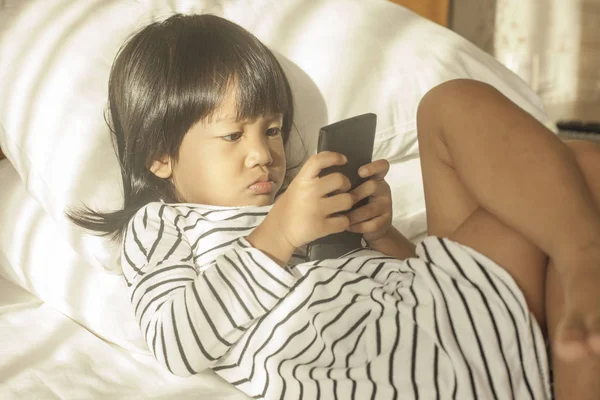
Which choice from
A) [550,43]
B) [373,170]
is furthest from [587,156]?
[550,43]

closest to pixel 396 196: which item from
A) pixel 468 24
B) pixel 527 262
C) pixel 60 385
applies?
pixel 527 262

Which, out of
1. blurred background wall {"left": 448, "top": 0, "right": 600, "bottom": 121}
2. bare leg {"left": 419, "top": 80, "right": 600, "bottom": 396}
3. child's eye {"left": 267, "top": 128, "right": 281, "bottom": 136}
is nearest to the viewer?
bare leg {"left": 419, "top": 80, "right": 600, "bottom": 396}

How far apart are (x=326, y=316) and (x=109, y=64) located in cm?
41

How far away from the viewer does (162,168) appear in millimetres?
703

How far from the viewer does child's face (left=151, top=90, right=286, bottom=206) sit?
25.9 inches

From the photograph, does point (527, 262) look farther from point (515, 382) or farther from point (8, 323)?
point (8, 323)

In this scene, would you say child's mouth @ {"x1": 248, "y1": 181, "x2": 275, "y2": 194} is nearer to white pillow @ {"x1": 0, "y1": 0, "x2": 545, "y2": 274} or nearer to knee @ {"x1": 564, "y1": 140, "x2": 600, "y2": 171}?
white pillow @ {"x1": 0, "y1": 0, "x2": 545, "y2": 274}

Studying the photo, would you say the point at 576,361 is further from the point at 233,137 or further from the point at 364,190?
the point at 233,137

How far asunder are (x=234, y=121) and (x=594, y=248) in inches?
14.1

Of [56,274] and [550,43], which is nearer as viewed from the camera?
[56,274]

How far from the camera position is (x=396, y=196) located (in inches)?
32.5

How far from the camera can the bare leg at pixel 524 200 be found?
452mm

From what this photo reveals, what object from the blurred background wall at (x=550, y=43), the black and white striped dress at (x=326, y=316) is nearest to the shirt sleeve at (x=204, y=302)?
the black and white striped dress at (x=326, y=316)

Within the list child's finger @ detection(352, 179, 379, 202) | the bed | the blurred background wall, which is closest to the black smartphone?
child's finger @ detection(352, 179, 379, 202)
